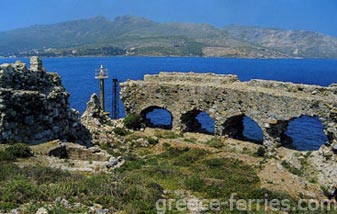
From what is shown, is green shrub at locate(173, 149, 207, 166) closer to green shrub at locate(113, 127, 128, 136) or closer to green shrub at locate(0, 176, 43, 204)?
green shrub at locate(113, 127, 128, 136)

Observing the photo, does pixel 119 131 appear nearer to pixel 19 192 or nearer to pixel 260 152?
pixel 260 152

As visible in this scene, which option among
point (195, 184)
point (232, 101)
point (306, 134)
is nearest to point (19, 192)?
point (195, 184)

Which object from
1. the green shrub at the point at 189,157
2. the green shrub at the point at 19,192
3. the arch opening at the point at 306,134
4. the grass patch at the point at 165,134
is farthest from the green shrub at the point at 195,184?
the arch opening at the point at 306,134

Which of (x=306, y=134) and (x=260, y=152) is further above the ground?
(x=260, y=152)

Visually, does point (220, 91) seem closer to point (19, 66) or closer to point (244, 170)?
point (244, 170)

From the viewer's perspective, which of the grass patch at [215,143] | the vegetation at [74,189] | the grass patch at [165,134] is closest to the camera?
the vegetation at [74,189]

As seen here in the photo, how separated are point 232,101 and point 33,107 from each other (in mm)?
17065

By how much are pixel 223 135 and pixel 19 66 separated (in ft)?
59.7

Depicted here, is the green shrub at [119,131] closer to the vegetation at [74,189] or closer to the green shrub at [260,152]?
the green shrub at [260,152]

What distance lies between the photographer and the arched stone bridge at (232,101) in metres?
30.0

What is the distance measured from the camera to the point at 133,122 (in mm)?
36781

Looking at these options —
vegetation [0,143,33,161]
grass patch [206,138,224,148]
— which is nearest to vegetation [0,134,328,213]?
vegetation [0,143,33,161]

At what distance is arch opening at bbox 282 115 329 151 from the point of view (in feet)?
137

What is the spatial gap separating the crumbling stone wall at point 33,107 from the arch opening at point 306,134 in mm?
22428
